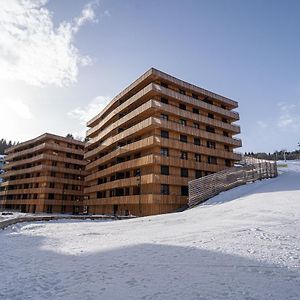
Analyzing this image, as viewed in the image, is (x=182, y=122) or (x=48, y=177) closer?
(x=182, y=122)

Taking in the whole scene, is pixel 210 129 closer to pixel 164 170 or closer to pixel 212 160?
pixel 212 160

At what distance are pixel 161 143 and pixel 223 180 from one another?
9.18 m

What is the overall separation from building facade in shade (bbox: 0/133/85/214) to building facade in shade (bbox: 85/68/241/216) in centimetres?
1744

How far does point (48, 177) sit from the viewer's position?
6169 centimetres

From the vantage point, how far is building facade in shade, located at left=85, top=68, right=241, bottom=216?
35.0m

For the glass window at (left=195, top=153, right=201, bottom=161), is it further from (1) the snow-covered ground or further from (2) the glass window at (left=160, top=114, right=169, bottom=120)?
(1) the snow-covered ground

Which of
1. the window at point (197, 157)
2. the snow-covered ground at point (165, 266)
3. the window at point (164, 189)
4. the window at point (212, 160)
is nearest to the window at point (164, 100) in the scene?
the window at point (197, 157)

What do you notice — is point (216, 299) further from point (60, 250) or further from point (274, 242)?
point (60, 250)

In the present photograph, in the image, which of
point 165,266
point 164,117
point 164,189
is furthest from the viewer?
point 164,117

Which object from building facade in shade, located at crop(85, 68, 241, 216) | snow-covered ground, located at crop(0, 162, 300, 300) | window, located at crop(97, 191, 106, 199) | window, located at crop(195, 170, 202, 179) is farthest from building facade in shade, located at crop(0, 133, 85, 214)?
snow-covered ground, located at crop(0, 162, 300, 300)

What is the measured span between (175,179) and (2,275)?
2870 centimetres

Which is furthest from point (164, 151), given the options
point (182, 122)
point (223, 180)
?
point (223, 180)

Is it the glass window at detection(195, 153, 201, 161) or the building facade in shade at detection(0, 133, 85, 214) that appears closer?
the glass window at detection(195, 153, 201, 161)

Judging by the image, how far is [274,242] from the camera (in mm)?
9492
